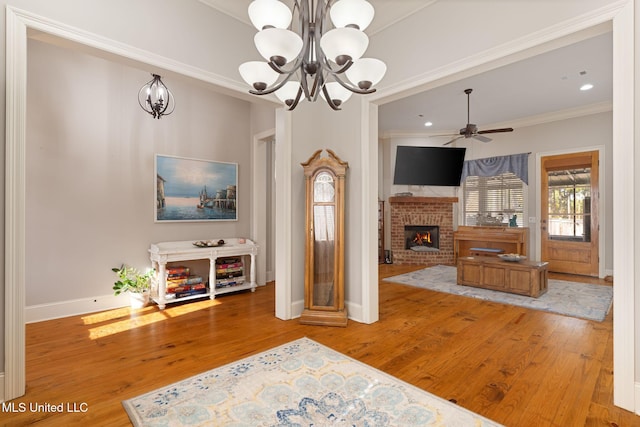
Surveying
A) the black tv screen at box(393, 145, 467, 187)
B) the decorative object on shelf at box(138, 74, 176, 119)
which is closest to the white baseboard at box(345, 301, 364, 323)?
the decorative object on shelf at box(138, 74, 176, 119)

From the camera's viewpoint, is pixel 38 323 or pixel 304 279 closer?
pixel 38 323

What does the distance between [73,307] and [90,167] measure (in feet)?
5.24

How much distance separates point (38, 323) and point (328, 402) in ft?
10.7

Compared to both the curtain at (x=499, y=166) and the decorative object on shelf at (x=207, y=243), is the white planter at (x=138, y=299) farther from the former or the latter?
the curtain at (x=499, y=166)

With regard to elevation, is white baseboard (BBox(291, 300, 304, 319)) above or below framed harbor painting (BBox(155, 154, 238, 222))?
below

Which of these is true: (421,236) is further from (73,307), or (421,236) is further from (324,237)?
(73,307)

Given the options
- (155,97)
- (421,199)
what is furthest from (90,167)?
(421,199)

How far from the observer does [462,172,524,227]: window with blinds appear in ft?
21.9

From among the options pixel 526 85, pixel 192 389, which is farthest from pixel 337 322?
pixel 526 85

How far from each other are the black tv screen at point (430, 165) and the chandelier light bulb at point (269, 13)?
6.03 meters

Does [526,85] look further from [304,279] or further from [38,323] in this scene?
[38,323]

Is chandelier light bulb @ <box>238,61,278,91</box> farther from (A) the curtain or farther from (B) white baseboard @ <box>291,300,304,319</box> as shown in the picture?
(A) the curtain

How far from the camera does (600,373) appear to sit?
2.29 meters

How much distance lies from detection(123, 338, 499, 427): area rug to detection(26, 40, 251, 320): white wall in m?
2.37
